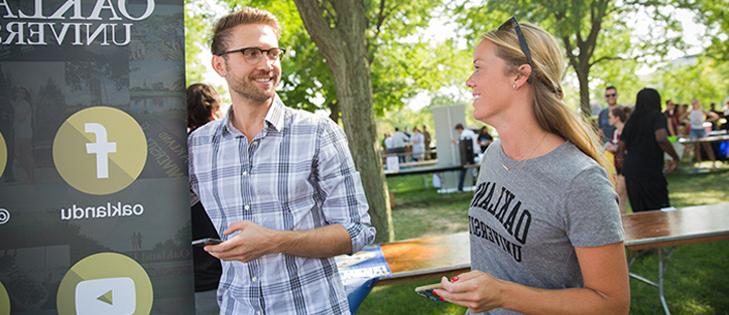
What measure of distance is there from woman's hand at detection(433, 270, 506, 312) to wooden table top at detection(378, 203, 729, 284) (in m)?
1.56

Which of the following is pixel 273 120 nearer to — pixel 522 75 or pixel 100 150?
pixel 100 150

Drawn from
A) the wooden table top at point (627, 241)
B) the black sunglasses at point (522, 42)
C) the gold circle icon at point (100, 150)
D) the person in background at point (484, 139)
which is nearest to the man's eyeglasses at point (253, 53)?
the gold circle icon at point (100, 150)

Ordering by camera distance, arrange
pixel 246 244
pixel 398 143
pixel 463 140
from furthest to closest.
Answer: pixel 398 143 < pixel 463 140 < pixel 246 244

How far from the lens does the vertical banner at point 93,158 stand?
60.5 inches

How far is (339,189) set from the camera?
192 cm

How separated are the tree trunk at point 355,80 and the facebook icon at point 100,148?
472cm

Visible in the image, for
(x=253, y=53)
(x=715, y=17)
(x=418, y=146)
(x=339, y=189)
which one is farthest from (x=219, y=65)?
(x=418, y=146)

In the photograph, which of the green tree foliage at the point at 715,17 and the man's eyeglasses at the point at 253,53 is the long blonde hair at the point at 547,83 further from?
the green tree foliage at the point at 715,17

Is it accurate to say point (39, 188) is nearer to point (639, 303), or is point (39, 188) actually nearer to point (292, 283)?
point (292, 283)

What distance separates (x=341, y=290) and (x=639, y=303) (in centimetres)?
382

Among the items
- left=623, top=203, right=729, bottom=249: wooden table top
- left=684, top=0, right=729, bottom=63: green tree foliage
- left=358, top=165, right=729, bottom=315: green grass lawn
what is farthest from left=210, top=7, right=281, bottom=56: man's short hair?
left=684, top=0, right=729, bottom=63: green tree foliage

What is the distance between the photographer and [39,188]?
1.55 m

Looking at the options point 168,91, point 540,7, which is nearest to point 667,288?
point 168,91

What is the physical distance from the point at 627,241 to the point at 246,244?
2.78 metres
